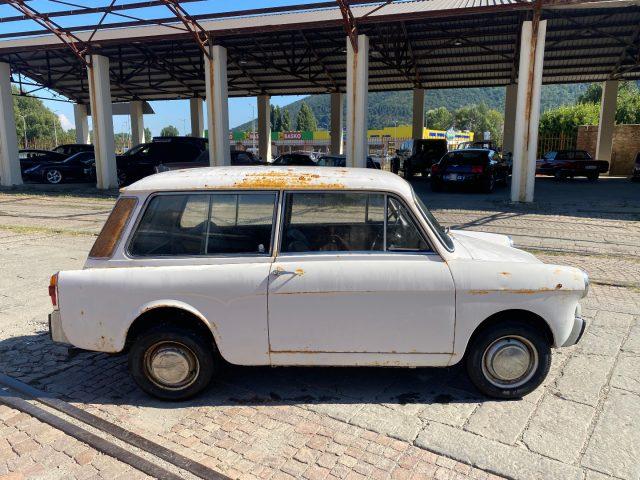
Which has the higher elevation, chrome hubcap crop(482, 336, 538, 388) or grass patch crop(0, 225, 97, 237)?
chrome hubcap crop(482, 336, 538, 388)

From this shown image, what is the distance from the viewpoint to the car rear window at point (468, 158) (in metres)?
16.3

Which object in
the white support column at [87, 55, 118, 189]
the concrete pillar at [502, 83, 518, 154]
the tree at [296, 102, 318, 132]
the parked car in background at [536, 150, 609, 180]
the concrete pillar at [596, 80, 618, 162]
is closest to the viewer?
the white support column at [87, 55, 118, 189]

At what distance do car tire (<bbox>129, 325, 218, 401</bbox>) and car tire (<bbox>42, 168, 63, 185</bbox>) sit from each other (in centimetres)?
2107

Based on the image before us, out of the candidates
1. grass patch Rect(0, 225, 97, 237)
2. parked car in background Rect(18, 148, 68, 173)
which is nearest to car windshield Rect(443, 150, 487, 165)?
grass patch Rect(0, 225, 97, 237)

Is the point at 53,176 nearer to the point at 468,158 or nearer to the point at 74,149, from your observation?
the point at 74,149

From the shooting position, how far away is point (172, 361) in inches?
138

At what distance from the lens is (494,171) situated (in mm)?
17172

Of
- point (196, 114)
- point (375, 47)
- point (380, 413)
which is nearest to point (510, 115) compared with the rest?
point (375, 47)

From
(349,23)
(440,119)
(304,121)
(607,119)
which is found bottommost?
(607,119)

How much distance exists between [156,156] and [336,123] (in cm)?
1405

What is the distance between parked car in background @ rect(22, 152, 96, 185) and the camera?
21.4 meters

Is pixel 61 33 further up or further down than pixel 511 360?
further up

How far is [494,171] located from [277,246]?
50.5ft

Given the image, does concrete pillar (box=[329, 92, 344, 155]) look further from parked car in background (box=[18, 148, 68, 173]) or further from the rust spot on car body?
the rust spot on car body
